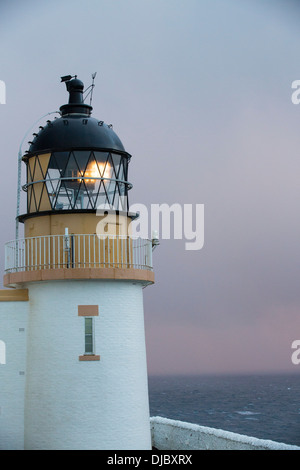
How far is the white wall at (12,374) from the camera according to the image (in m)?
18.5

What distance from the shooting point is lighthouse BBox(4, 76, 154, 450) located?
1803cm

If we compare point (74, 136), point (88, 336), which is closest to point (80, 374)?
point (88, 336)

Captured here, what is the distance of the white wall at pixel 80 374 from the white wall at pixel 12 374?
0.21 m

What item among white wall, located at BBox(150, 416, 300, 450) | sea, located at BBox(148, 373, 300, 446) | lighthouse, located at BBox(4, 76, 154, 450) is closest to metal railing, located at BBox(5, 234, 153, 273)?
lighthouse, located at BBox(4, 76, 154, 450)

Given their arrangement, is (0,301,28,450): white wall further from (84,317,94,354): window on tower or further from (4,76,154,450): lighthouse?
(84,317,94,354): window on tower

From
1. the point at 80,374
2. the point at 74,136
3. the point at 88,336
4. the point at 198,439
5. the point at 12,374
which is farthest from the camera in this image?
the point at 198,439

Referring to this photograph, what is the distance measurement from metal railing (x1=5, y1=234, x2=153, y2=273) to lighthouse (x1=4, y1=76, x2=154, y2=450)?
1.0 inches

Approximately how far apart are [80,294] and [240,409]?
231 feet

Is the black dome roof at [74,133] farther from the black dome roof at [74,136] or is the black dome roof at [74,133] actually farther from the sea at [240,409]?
the sea at [240,409]

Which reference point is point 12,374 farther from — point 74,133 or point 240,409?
point 240,409

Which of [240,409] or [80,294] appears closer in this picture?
[80,294]

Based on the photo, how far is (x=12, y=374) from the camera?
1866 cm
